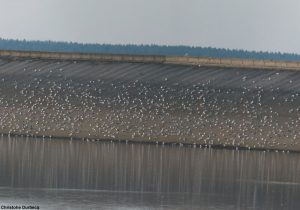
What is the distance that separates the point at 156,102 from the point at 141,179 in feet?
114

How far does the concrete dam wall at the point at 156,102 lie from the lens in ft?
249

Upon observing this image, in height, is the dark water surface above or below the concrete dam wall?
below

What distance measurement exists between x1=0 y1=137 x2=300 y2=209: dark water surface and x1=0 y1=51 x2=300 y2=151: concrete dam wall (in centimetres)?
1220

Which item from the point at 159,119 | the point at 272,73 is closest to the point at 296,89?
the point at 272,73

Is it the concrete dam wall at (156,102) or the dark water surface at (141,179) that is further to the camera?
the concrete dam wall at (156,102)

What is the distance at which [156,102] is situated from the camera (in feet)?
261

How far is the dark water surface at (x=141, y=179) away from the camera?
38.2m

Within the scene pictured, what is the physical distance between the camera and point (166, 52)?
338 ft

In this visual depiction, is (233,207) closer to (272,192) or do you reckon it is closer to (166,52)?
(272,192)

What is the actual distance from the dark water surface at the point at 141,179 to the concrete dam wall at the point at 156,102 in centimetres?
1220

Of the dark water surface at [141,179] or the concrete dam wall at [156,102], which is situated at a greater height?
the concrete dam wall at [156,102]

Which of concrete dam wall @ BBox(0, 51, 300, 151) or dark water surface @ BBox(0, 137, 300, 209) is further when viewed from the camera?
concrete dam wall @ BBox(0, 51, 300, 151)

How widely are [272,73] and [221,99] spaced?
6808mm

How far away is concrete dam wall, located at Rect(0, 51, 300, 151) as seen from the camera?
75.9 m
